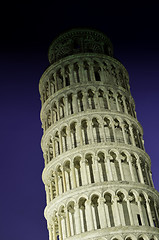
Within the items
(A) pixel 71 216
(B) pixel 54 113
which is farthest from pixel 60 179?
(B) pixel 54 113

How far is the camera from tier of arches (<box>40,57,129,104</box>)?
3741 centimetres

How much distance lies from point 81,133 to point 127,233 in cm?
960

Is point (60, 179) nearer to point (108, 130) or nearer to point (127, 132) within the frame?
point (108, 130)

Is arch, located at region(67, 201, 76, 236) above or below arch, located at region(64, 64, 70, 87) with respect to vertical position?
below

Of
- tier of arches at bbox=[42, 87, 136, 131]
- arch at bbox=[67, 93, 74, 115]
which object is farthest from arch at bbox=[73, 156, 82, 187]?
arch at bbox=[67, 93, 74, 115]

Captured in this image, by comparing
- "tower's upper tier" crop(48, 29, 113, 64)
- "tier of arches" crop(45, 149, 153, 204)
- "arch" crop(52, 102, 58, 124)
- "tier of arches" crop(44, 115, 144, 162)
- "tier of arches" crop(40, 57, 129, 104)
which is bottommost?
"tier of arches" crop(45, 149, 153, 204)

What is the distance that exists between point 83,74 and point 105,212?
14.1 m

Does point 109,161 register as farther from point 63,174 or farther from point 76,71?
point 76,71

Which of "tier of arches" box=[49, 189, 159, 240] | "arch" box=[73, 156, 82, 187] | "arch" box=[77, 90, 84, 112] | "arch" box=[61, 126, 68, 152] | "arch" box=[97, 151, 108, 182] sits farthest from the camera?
"arch" box=[77, 90, 84, 112]

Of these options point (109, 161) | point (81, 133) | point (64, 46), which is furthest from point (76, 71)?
point (109, 161)

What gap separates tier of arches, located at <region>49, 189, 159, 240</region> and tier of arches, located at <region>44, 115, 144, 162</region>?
16.2 feet

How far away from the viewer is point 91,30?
4162 centimetres

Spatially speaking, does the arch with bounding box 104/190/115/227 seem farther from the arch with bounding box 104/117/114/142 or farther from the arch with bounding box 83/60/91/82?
the arch with bounding box 83/60/91/82

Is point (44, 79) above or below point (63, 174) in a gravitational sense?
above
